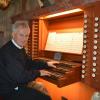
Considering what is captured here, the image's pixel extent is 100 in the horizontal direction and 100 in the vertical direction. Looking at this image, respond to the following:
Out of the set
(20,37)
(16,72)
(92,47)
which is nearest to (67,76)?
(92,47)

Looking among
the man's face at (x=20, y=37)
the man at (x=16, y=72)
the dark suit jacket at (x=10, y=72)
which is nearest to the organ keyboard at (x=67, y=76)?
the man at (x=16, y=72)

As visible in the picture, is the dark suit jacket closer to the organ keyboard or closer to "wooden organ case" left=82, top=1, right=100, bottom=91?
the organ keyboard

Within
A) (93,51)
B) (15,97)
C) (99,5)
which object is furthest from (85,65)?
(15,97)

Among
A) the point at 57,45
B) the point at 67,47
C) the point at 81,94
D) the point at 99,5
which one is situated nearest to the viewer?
the point at 99,5

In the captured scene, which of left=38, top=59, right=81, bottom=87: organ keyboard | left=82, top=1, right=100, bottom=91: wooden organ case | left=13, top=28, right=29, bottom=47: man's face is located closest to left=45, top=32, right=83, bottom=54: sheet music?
left=38, top=59, right=81, bottom=87: organ keyboard

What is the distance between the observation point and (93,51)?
2373 millimetres

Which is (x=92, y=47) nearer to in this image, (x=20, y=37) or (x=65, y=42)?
(x=20, y=37)

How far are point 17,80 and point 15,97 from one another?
0.22 m

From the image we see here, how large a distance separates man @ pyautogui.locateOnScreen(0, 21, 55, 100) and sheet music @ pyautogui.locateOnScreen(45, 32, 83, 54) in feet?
1.92

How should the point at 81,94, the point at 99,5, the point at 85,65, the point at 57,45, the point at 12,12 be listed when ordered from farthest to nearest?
the point at 12,12 < the point at 57,45 < the point at 81,94 < the point at 85,65 < the point at 99,5

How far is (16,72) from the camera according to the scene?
246 centimetres

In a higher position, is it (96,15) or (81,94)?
(96,15)

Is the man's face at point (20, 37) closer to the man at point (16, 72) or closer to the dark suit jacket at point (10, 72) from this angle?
the man at point (16, 72)

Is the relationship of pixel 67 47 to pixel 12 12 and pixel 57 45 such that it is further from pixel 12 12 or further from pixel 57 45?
pixel 12 12
